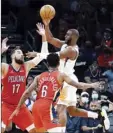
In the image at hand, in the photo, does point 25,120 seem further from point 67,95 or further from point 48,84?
point 67,95

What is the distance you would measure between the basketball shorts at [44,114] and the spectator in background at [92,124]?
2.30 meters

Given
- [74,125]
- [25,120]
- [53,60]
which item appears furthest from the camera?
[74,125]

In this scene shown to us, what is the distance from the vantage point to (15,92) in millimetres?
9688

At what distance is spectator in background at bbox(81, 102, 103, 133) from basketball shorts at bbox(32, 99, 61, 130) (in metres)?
2.30

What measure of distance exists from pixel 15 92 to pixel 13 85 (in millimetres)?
115

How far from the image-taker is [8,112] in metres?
9.59

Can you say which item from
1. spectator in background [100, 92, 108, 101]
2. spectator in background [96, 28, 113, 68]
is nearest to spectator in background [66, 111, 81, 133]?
spectator in background [100, 92, 108, 101]

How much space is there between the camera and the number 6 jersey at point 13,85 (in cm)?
962

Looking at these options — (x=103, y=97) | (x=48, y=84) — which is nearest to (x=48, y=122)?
(x=48, y=84)

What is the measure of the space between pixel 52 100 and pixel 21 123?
0.64 metres

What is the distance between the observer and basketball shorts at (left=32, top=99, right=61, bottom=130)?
30.2 feet

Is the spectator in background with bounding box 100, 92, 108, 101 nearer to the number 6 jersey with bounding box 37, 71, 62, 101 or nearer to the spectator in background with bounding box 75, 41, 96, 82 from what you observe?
the spectator in background with bounding box 75, 41, 96, 82

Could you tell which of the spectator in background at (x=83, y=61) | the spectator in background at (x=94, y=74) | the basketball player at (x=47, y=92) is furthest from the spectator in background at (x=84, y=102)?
the basketball player at (x=47, y=92)

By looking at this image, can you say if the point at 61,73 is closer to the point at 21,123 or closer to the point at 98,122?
the point at 21,123
